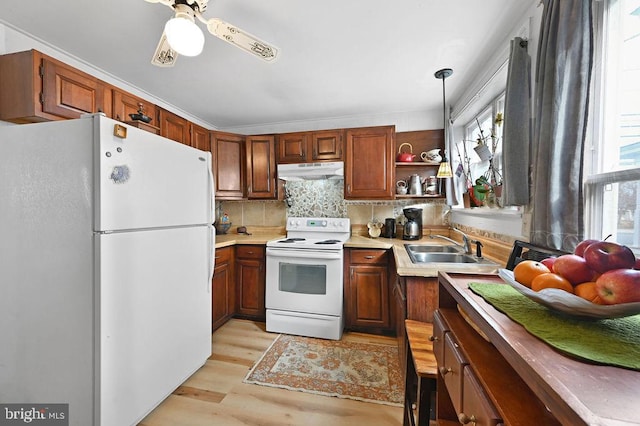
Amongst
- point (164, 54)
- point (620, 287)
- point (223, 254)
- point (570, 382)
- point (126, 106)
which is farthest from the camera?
point (223, 254)

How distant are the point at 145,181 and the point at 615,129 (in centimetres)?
219

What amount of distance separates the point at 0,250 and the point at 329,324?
224 cm

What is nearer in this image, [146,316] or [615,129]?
[615,129]

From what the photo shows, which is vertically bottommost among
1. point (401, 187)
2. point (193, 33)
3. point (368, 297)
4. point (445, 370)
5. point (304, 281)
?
point (368, 297)

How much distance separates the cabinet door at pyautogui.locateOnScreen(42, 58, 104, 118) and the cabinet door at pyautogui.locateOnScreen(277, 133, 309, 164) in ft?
5.23

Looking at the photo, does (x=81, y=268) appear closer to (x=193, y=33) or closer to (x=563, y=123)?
(x=193, y=33)

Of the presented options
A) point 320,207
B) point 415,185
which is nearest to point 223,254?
point 320,207

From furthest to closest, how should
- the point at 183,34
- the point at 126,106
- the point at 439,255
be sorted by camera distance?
the point at 439,255 → the point at 126,106 → the point at 183,34

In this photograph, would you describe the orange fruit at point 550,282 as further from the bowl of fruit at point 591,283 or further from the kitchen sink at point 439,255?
the kitchen sink at point 439,255

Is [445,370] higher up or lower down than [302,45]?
lower down

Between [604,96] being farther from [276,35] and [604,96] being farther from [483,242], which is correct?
[276,35]

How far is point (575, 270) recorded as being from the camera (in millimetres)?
549

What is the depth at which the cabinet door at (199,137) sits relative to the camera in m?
2.65

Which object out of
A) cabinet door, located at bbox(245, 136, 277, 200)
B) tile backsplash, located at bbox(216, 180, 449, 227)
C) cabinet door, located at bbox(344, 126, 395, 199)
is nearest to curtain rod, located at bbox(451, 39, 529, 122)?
cabinet door, located at bbox(344, 126, 395, 199)
